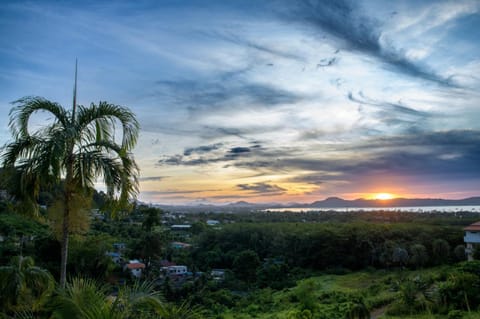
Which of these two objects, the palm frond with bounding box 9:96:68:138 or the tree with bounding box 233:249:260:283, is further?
the tree with bounding box 233:249:260:283

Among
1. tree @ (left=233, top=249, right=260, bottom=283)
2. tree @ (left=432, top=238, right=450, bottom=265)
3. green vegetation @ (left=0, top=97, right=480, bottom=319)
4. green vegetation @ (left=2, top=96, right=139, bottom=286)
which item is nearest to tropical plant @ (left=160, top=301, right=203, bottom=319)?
green vegetation @ (left=0, top=97, right=480, bottom=319)

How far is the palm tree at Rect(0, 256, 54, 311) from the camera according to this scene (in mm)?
4281

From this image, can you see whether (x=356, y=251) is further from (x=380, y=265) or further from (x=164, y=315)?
(x=164, y=315)

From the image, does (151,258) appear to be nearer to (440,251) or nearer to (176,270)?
(176,270)

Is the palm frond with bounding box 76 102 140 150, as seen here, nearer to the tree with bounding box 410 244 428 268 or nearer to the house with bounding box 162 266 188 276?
the house with bounding box 162 266 188 276

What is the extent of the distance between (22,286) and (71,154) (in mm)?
1748

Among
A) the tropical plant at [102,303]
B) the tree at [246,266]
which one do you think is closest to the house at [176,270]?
the tree at [246,266]

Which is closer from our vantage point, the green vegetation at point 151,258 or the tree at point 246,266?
the green vegetation at point 151,258

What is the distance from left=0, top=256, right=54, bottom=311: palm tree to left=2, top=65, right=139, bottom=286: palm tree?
780 millimetres

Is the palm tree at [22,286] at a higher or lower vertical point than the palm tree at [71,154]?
lower

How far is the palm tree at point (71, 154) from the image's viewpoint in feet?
11.6

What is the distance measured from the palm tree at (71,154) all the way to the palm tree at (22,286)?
2.56 ft

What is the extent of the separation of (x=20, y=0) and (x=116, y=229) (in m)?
34.2

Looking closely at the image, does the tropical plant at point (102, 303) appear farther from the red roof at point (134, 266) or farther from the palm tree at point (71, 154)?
the red roof at point (134, 266)
